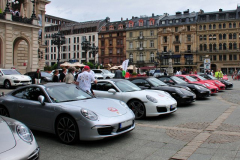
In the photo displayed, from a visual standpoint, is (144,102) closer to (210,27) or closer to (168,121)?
(168,121)

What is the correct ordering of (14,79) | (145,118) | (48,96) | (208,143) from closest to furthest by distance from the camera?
(208,143) < (48,96) < (145,118) < (14,79)

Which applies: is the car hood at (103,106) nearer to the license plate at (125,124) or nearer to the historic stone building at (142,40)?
the license plate at (125,124)

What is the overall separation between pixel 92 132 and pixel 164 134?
2058 mm

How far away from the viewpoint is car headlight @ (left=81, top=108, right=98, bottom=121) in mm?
5354

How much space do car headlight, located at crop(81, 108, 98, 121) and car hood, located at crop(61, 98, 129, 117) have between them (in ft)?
0.39

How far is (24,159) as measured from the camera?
3471 mm

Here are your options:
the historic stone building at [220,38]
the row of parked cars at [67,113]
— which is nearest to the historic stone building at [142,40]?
the historic stone building at [220,38]

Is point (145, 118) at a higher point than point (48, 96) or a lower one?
lower

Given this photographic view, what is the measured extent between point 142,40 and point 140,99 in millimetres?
73131

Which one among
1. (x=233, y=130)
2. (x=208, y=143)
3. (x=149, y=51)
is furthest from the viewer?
(x=149, y=51)

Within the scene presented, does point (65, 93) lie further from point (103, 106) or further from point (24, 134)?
point (24, 134)

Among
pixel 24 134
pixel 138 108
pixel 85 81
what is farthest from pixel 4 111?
pixel 138 108

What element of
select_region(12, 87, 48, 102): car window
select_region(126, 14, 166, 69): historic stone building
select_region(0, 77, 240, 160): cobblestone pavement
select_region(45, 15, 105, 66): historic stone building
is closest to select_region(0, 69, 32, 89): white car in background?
select_region(12, 87, 48, 102): car window

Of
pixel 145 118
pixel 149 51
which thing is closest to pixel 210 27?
pixel 149 51
